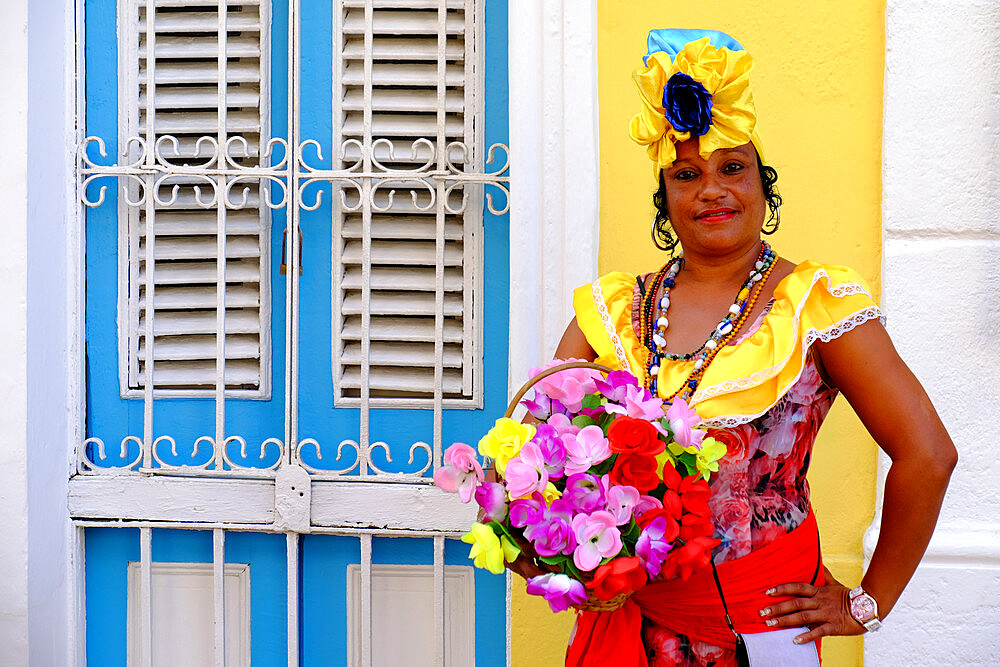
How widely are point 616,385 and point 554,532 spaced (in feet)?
0.87

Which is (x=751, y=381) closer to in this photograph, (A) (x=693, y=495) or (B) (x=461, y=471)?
(A) (x=693, y=495)

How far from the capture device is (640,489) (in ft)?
4.31

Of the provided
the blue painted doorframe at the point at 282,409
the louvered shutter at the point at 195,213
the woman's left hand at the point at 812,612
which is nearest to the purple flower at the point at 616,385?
the woman's left hand at the point at 812,612

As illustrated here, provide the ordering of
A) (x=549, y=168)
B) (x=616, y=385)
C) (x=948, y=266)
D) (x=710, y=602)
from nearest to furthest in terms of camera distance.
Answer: (x=616, y=385) < (x=710, y=602) < (x=948, y=266) < (x=549, y=168)

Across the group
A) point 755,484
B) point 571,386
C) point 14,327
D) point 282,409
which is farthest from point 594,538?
point 14,327

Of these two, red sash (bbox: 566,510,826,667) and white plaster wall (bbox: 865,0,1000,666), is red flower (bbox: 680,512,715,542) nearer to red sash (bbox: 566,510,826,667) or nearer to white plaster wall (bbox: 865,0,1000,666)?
A: red sash (bbox: 566,510,826,667)

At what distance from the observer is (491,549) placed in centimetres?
131

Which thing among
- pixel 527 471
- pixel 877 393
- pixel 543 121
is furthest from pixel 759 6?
pixel 527 471

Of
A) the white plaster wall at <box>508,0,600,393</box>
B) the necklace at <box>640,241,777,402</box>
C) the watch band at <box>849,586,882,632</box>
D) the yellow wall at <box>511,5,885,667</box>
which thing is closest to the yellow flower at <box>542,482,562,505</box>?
the necklace at <box>640,241,777,402</box>

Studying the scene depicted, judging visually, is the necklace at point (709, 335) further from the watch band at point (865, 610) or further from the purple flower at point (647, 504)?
the watch band at point (865, 610)

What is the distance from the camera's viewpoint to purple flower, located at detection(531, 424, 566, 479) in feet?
4.30

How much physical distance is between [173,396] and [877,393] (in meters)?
2.12

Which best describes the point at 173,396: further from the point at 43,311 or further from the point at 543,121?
the point at 543,121

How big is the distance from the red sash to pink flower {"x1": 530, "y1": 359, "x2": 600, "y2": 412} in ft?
1.26
